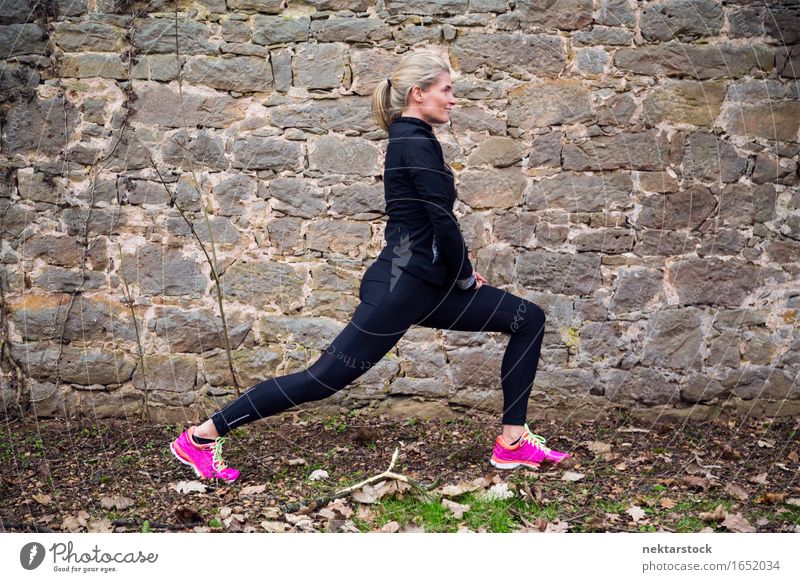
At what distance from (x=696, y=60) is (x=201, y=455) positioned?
3496 mm

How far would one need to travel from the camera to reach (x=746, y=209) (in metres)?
4.91

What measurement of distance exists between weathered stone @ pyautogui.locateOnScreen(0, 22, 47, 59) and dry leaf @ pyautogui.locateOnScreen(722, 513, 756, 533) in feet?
14.5

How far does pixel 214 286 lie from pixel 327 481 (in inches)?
59.5

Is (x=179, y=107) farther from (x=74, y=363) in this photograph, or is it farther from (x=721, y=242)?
(x=721, y=242)

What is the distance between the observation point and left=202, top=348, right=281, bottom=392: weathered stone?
200 inches

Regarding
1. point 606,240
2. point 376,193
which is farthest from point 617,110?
point 376,193

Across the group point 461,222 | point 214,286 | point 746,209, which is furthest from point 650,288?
point 214,286

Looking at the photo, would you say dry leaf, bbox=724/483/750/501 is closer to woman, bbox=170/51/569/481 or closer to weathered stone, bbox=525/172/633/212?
woman, bbox=170/51/569/481

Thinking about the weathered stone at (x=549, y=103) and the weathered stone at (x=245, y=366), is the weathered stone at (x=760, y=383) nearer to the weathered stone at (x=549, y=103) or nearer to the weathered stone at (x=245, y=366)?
the weathered stone at (x=549, y=103)

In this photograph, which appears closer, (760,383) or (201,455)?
(201,455)

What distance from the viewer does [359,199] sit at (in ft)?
16.2

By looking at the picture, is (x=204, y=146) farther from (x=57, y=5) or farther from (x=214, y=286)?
(x=57, y=5)

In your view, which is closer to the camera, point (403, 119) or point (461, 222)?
point (403, 119)

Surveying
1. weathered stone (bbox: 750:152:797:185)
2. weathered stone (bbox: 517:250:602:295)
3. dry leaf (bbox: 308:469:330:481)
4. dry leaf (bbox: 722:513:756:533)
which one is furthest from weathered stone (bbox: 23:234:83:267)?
weathered stone (bbox: 750:152:797:185)
